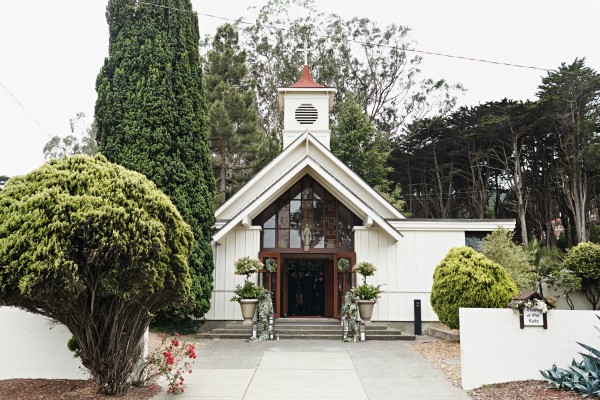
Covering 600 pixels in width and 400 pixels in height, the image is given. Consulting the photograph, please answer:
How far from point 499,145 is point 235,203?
23001 mm

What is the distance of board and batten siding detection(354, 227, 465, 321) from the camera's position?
1540 centimetres

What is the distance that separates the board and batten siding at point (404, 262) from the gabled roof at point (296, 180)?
0.67 metres

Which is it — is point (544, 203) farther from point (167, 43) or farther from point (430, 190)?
point (167, 43)

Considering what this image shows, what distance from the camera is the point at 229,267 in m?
15.5

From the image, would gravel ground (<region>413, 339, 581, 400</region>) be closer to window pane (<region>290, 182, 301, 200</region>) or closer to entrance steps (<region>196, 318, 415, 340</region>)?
entrance steps (<region>196, 318, 415, 340</region>)

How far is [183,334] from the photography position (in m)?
14.2

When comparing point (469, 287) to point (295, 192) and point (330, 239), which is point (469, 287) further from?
point (295, 192)

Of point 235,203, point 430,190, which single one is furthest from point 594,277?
point 430,190

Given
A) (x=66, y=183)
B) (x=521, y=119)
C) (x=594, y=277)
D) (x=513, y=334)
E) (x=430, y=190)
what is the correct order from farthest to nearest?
(x=430, y=190), (x=521, y=119), (x=594, y=277), (x=513, y=334), (x=66, y=183)

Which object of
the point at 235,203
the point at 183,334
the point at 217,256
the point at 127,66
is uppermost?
the point at 127,66

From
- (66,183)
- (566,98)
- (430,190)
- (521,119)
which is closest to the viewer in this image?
(66,183)

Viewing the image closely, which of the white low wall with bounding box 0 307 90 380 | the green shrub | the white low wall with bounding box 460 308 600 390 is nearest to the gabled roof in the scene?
the white low wall with bounding box 0 307 90 380

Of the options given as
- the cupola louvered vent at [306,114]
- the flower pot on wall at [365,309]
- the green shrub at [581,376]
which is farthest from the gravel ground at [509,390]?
the cupola louvered vent at [306,114]

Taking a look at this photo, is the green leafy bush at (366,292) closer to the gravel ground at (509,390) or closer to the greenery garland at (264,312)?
the greenery garland at (264,312)
